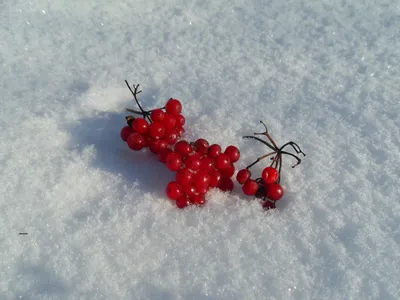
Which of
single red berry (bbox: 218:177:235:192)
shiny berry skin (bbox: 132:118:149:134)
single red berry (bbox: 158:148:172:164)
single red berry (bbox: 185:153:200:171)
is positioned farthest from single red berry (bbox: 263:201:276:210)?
shiny berry skin (bbox: 132:118:149:134)

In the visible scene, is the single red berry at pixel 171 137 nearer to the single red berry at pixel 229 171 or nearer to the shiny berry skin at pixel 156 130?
the shiny berry skin at pixel 156 130

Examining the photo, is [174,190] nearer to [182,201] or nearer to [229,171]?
[182,201]

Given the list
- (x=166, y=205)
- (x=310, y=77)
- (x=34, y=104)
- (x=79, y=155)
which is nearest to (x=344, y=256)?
(x=166, y=205)

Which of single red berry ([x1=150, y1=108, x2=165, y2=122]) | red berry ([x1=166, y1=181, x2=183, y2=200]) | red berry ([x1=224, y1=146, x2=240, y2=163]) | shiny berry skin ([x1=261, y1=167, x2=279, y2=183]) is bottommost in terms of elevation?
red berry ([x1=166, y1=181, x2=183, y2=200])

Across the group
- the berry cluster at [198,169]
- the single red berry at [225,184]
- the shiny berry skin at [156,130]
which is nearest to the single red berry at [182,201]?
the berry cluster at [198,169]

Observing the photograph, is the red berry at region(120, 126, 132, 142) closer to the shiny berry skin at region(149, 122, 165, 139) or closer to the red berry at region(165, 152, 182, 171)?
the shiny berry skin at region(149, 122, 165, 139)

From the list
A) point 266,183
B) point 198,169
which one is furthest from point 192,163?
point 266,183

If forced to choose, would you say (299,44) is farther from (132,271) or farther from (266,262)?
(132,271)
